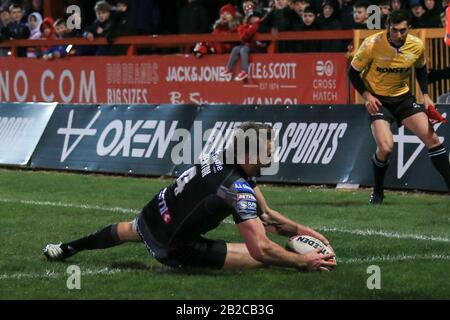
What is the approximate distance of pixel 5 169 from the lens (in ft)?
61.3

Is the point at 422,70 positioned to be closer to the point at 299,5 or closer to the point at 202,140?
the point at 202,140

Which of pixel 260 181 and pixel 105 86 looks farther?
pixel 105 86

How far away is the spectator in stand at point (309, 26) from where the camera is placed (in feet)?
61.0

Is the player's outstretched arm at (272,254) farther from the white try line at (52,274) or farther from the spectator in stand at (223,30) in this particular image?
the spectator in stand at (223,30)

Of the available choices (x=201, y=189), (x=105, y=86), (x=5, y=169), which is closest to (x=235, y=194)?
(x=201, y=189)

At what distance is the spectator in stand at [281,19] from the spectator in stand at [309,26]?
0.79ft

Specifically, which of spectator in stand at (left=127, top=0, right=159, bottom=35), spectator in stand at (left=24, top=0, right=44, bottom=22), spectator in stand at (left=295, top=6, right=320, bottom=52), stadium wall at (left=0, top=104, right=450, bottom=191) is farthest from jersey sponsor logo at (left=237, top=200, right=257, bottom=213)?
spectator in stand at (left=24, top=0, right=44, bottom=22)

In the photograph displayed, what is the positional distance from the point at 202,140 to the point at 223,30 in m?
4.15

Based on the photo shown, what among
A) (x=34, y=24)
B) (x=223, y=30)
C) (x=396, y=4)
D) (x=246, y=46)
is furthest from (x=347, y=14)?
(x=34, y=24)

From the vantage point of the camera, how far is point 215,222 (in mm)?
8797

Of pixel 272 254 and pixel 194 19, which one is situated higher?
pixel 272 254
